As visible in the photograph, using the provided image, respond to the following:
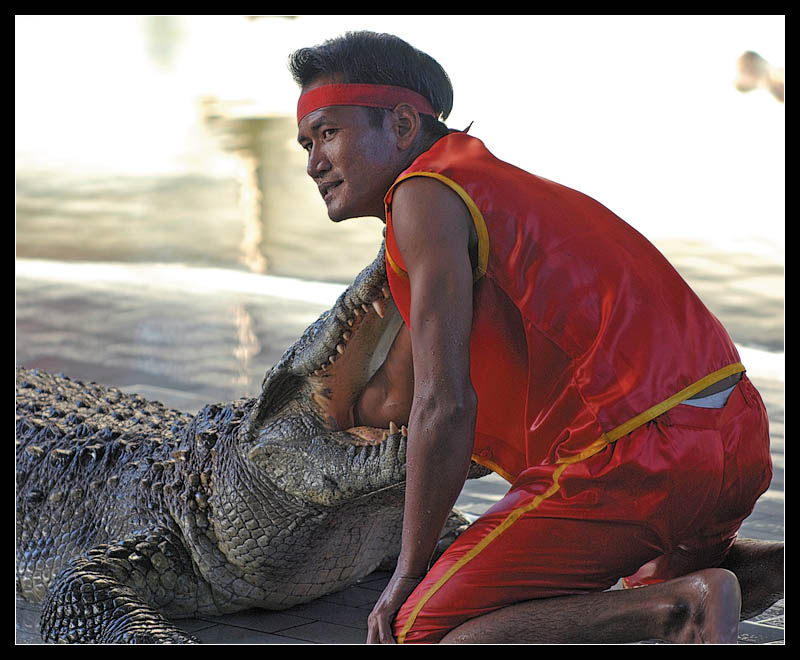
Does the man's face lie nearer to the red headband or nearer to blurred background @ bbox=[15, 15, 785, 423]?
the red headband

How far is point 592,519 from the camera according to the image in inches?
64.3

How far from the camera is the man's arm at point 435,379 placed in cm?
157

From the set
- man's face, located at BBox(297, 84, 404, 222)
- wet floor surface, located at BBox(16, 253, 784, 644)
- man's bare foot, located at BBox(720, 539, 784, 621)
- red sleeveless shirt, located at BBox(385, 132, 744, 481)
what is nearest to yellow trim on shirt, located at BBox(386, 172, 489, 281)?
red sleeveless shirt, located at BBox(385, 132, 744, 481)

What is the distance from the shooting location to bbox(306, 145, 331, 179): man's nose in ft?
6.12

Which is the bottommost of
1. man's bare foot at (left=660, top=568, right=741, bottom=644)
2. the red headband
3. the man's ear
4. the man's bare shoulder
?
man's bare foot at (left=660, top=568, right=741, bottom=644)

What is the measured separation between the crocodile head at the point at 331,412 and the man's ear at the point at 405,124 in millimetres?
314

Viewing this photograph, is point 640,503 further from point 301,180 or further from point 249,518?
point 301,180

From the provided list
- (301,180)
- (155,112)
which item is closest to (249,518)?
(301,180)

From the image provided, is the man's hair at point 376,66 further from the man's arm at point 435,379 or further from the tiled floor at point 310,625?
the tiled floor at point 310,625

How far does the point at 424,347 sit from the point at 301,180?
804cm

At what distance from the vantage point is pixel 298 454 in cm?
243

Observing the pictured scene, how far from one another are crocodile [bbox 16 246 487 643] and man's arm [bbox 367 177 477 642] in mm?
425

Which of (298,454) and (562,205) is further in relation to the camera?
(298,454)
